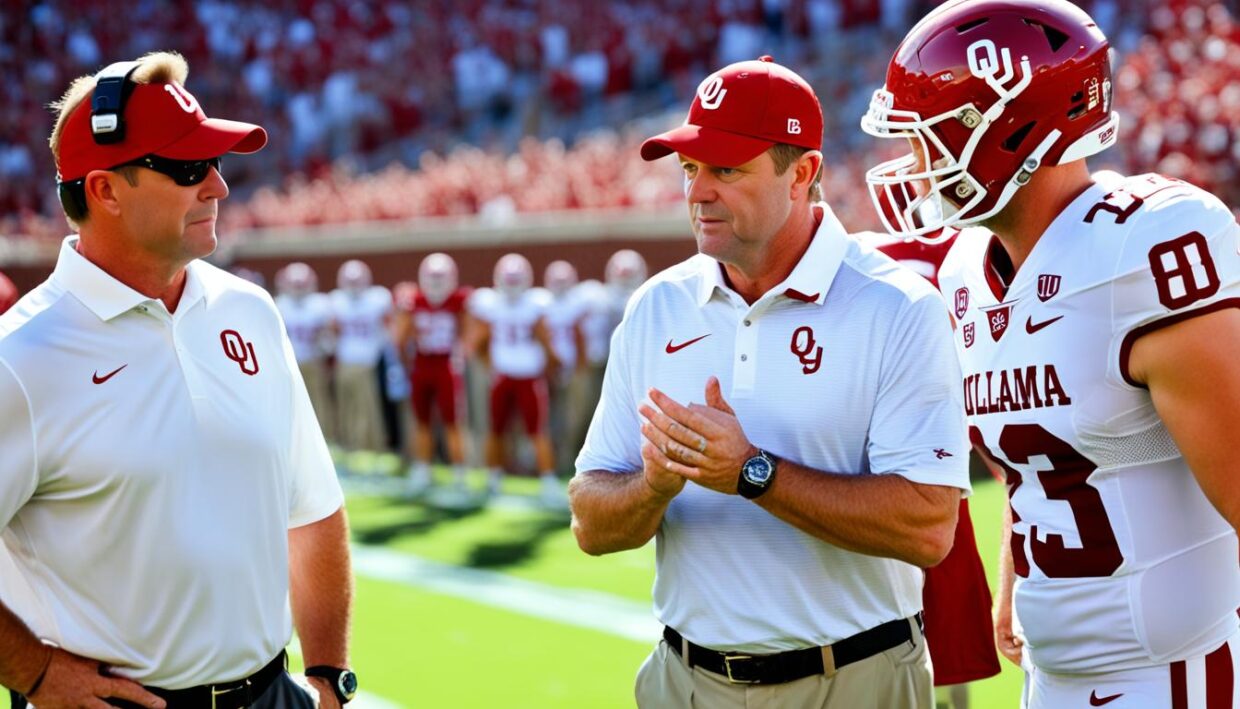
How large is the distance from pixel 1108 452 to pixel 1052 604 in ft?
0.97

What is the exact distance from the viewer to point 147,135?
2.70 metres

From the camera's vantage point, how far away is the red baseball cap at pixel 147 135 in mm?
2693

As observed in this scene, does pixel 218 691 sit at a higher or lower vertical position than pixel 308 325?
higher

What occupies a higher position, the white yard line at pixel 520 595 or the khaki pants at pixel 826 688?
the khaki pants at pixel 826 688

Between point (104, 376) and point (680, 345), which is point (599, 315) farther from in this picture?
point (104, 376)

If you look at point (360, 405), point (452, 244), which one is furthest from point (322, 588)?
point (452, 244)

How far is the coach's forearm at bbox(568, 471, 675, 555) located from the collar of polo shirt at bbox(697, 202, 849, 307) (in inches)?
16.0

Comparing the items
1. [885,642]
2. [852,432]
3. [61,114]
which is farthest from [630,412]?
[61,114]

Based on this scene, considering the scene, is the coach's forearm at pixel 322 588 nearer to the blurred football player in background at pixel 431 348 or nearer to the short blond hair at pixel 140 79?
the short blond hair at pixel 140 79

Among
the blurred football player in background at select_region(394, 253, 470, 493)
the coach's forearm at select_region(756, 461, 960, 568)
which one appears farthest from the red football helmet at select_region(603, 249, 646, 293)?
the coach's forearm at select_region(756, 461, 960, 568)

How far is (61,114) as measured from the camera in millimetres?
2779

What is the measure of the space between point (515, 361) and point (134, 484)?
938cm

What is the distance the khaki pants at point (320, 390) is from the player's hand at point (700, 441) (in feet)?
39.2

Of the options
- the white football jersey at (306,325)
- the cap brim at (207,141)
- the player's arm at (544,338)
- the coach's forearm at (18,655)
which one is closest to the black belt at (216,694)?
the coach's forearm at (18,655)
